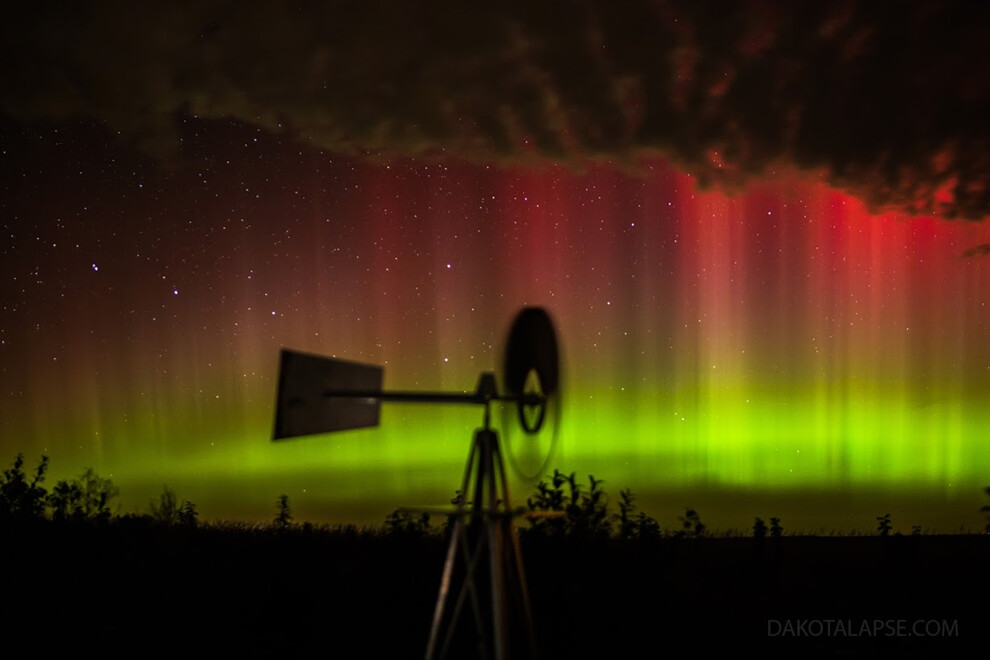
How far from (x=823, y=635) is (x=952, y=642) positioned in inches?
35.9

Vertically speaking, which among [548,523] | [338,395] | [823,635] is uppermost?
[338,395]

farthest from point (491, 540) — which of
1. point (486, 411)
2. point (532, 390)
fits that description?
point (532, 390)

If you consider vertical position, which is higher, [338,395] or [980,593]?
[338,395]

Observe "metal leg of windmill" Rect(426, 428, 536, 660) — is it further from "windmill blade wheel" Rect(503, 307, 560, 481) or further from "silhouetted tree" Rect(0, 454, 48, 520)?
"silhouetted tree" Rect(0, 454, 48, 520)

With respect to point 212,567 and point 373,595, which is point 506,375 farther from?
point 212,567

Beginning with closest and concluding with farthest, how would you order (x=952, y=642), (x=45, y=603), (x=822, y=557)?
(x=952, y=642), (x=45, y=603), (x=822, y=557)

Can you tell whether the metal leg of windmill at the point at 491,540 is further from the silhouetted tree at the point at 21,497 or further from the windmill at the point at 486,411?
the silhouetted tree at the point at 21,497

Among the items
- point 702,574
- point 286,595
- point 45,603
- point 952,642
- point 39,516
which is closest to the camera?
point 952,642

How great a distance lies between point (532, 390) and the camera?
209 inches

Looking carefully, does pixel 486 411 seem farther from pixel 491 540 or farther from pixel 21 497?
pixel 21 497

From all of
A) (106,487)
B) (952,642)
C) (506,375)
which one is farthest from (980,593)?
(106,487)

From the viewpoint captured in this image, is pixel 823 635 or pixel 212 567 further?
pixel 212 567

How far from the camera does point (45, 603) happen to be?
7.77 metres

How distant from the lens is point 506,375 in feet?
17.0
